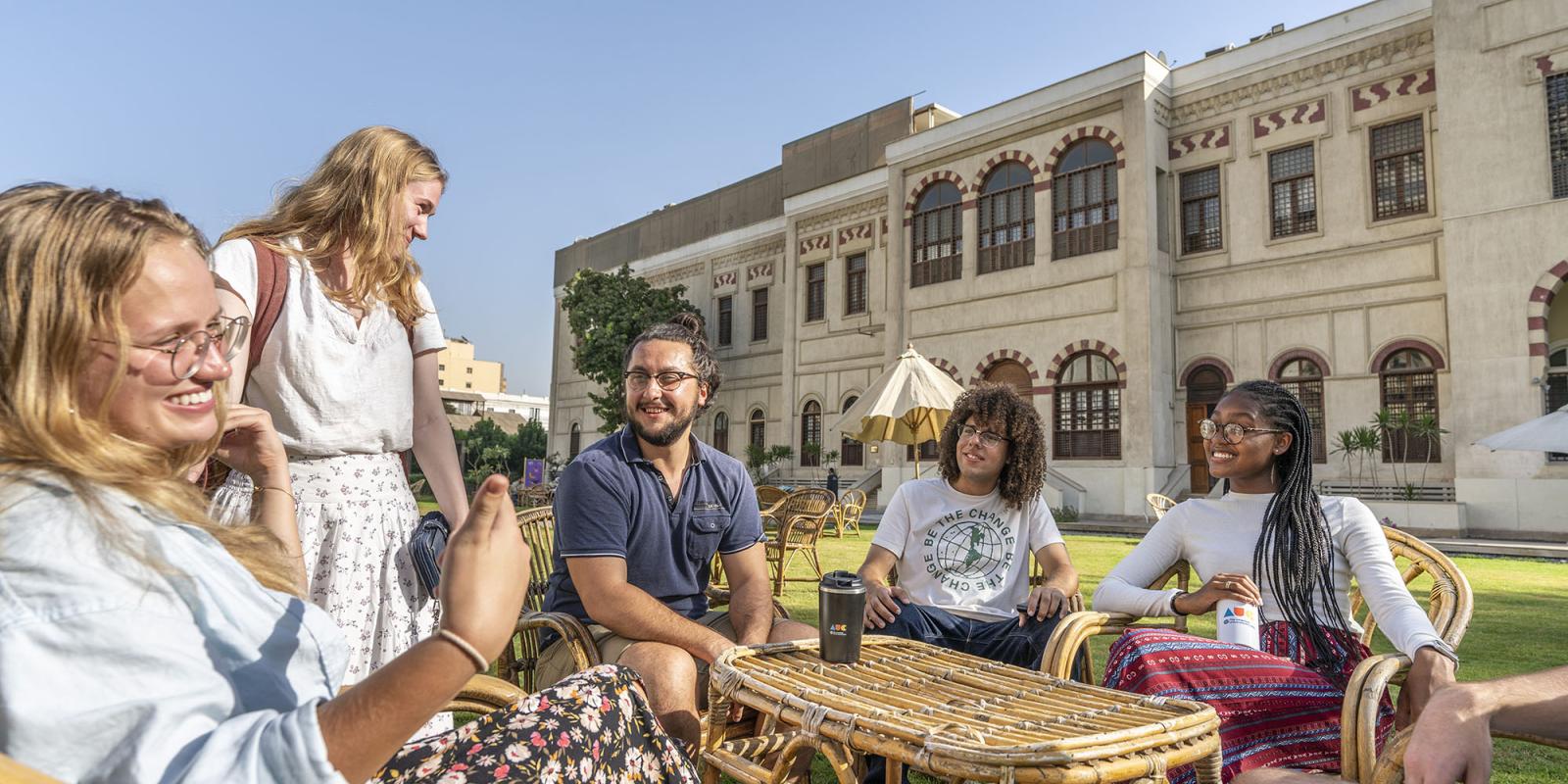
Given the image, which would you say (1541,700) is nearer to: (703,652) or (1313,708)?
(1313,708)

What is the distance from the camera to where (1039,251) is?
1747 centimetres

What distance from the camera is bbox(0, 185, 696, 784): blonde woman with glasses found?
31.5 inches

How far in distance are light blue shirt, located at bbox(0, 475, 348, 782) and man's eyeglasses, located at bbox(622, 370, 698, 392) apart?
1648 mm

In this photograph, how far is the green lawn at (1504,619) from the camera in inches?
Result: 118

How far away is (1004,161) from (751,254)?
886 centimetres

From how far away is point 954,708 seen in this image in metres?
1.81

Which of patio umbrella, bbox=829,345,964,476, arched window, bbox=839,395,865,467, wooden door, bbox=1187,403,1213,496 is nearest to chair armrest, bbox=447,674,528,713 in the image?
patio umbrella, bbox=829,345,964,476

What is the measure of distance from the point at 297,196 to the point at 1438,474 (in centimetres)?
1629

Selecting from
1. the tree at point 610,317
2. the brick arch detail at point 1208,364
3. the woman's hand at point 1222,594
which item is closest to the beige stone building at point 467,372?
the tree at point 610,317

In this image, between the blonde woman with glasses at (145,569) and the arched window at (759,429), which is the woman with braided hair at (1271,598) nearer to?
the blonde woman with glasses at (145,569)

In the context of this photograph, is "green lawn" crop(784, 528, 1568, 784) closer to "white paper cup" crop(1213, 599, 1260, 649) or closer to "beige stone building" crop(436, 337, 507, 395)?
"white paper cup" crop(1213, 599, 1260, 649)

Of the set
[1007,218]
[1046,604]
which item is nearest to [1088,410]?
[1007,218]

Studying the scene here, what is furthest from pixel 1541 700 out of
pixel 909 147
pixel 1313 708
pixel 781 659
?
pixel 909 147

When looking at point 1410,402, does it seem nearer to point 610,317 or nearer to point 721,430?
point 721,430
